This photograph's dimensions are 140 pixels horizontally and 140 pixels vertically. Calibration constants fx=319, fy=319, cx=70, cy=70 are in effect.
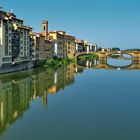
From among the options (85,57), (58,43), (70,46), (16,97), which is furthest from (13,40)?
(85,57)

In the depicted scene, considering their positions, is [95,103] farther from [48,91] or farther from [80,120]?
[48,91]

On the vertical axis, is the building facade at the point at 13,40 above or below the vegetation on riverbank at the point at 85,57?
above

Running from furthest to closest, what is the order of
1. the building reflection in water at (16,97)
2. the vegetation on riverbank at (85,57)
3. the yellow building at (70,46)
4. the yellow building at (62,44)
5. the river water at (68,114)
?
the vegetation on riverbank at (85,57)
the yellow building at (70,46)
the yellow building at (62,44)
the building reflection in water at (16,97)
the river water at (68,114)

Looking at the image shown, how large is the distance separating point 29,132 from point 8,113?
10.8ft

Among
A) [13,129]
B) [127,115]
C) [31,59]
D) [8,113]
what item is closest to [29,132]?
[13,129]

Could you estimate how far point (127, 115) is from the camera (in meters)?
13.0

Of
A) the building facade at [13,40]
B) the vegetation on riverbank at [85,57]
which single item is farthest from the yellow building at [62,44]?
the building facade at [13,40]

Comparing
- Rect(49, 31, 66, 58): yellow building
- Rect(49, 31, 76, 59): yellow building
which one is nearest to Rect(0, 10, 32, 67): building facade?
Rect(49, 31, 66, 58): yellow building

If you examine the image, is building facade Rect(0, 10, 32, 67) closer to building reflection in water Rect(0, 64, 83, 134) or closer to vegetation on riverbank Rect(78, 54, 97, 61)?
building reflection in water Rect(0, 64, 83, 134)

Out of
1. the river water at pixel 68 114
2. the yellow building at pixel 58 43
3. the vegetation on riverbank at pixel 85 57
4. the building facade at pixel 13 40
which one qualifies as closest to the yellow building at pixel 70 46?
the yellow building at pixel 58 43

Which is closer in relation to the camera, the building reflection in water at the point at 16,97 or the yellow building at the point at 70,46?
the building reflection in water at the point at 16,97

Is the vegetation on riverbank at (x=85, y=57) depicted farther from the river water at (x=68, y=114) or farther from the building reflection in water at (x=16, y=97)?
the river water at (x=68, y=114)

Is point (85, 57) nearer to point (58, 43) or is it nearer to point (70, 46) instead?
point (70, 46)

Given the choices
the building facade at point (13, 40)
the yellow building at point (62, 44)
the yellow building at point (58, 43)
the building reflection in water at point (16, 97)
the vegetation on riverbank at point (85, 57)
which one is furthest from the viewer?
the vegetation on riverbank at point (85, 57)
